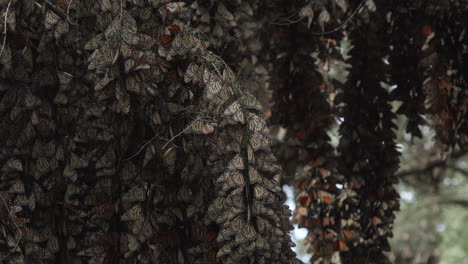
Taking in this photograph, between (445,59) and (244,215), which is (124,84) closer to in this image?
(244,215)

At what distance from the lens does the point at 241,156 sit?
1287 millimetres

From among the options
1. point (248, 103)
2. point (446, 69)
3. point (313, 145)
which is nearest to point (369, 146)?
point (313, 145)

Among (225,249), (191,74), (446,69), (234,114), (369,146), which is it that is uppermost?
(446,69)

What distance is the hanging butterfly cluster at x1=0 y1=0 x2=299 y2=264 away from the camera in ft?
4.38

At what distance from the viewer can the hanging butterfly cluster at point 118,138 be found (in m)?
1.33

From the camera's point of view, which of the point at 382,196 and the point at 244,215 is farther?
the point at 382,196

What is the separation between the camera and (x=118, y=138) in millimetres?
1456

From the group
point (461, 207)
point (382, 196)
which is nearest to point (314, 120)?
point (382, 196)

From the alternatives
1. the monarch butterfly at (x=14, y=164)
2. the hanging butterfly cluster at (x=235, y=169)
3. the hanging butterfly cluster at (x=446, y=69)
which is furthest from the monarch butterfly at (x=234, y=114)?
the hanging butterfly cluster at (x=446, y=69)

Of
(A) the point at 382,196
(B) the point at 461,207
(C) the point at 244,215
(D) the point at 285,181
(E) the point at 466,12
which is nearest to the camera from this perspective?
(C) the point at 244,215

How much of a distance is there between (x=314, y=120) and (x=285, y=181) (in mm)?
656

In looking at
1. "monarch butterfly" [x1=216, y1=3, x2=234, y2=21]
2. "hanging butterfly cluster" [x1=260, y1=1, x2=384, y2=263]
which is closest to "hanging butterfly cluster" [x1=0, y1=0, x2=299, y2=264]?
"monarch butterfly" [x1=216, y1=3, x2=234, y2=21]

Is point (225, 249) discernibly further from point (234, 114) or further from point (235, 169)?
point (234, 114)

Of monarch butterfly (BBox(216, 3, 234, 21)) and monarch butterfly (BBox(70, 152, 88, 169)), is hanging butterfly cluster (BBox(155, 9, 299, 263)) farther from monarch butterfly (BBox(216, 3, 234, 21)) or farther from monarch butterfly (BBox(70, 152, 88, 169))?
monarch butterfly (BBox(216, 3, 234, 21))
